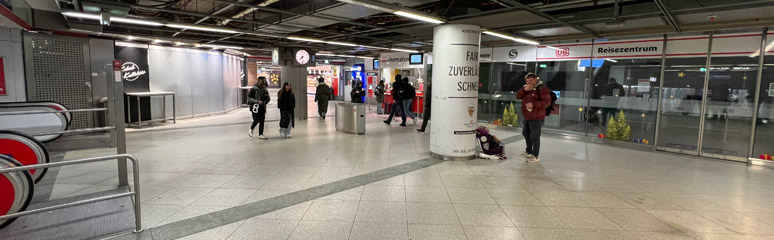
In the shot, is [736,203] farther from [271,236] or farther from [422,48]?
[422,48]

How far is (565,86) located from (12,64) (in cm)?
1319

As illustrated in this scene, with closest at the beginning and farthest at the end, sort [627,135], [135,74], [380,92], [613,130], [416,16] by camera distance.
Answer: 1. [416,16]
2. [627,135]
3. [613,130]
4. [135,74]
5. [380,92]

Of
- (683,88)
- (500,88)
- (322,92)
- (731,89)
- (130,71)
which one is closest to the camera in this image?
(731,89)

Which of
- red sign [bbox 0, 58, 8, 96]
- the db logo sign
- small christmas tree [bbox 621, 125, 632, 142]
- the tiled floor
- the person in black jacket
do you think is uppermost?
the db logo sign

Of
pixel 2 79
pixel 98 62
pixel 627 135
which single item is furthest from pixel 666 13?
pixel 98 62

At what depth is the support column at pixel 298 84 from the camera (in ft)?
41.9

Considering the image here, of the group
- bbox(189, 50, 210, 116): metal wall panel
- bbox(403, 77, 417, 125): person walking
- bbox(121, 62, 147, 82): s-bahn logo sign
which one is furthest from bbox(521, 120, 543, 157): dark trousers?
bbox(189, 50, 210, 116): metal wall panel

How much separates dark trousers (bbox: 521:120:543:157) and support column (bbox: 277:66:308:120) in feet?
26.7

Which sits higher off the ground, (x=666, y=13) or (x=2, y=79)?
(x=666, y=13)

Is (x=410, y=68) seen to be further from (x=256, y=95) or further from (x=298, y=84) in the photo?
(x=256, y=95)

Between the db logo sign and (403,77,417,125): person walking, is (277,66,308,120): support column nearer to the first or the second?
(403,77,417,125): person walking

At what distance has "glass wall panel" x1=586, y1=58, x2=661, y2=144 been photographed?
8523mm

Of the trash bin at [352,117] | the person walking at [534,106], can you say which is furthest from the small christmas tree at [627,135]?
the trash bin at [352,117]

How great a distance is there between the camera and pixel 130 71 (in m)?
11.1
